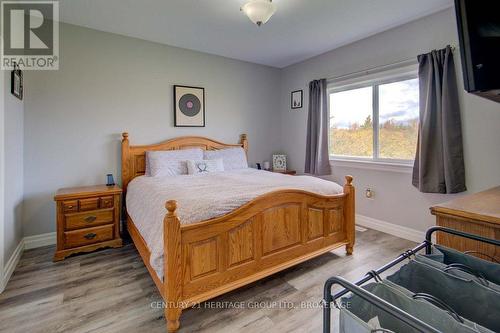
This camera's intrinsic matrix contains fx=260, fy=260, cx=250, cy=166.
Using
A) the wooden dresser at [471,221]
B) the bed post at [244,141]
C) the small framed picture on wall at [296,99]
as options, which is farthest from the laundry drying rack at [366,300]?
the small framed picture on wall at [296,99]

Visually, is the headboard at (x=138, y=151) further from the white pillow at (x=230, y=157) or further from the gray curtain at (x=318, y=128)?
the gray curtain at (x=318, y=128)

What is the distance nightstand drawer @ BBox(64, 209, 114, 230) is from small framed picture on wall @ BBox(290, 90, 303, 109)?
10.6 ft

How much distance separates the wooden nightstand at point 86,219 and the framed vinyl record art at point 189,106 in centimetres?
137

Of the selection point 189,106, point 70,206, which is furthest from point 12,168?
point 189,106

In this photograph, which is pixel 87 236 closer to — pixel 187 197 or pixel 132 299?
pixel 132 299

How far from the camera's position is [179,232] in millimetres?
1619

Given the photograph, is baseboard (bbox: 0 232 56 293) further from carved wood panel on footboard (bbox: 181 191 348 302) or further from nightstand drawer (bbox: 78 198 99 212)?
carved wood panel on footboard (bbox: 181 191 348 302)

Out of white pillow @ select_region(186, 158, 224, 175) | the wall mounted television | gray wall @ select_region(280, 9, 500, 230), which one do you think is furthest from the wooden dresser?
white pillow @ select_region(186, 158, 224, 175)

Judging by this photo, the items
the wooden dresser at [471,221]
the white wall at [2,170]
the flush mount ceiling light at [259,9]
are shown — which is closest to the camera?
the wooden dresser at [471,221]

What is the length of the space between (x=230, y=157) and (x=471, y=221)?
2.97m

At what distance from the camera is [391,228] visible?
3.25 metres

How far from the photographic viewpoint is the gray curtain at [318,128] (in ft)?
12.9

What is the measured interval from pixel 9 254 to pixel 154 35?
2773 mm

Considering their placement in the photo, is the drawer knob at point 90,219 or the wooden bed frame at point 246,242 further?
the drawer knob at point 90,219
